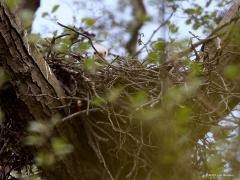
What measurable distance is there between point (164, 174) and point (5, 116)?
2.54ft

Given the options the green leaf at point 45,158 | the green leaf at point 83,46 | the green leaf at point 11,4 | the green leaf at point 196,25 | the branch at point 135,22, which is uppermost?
the green leaf at point 196,25

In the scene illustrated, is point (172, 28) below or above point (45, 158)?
above

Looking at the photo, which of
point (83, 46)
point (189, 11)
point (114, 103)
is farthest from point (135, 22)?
point (114, 103)

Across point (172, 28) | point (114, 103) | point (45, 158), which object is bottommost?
point (45, 158)

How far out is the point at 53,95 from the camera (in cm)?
231

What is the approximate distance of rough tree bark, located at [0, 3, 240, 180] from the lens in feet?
7.19

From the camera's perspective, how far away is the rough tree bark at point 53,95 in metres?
2.19

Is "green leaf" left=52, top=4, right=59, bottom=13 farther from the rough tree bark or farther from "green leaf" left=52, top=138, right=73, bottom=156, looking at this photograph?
"green leaf" left=52, top=138, right=73, bottom=156

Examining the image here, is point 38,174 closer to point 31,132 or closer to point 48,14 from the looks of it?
point 31,132

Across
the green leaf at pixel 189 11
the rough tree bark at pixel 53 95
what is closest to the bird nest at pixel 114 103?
the rough tree bark at pixel 53 95

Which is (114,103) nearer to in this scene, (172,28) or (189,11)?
(172,28)

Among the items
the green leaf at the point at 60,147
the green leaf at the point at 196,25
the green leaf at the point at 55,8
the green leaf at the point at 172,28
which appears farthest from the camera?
the green leaf at the point at 196,25

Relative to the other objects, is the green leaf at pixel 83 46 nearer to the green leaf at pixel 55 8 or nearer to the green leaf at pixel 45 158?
the green leaf at pixel 45 158

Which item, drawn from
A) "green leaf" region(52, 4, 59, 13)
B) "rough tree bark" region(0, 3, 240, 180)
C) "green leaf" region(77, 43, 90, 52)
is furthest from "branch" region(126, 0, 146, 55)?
"rough tree bark" region(0, 3, 240, 180)
